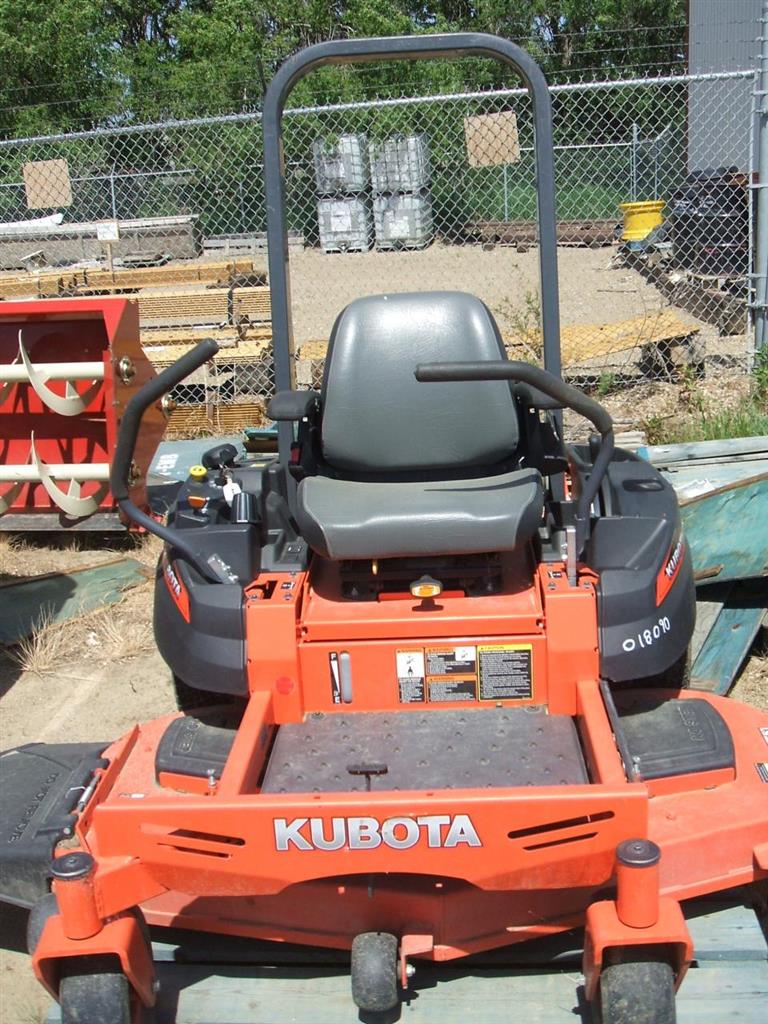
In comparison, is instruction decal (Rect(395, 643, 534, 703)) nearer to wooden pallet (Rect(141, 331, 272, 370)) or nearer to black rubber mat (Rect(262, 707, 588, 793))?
black rubber mat (Rect(262, 707, 588, 793))

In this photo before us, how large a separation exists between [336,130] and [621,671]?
14650 mm

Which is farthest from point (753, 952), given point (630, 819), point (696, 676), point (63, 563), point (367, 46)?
point (63, 563)

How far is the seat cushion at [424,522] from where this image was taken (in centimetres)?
289

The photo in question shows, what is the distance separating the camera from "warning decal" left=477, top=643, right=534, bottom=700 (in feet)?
9.56

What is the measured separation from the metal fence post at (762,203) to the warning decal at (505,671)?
4.55 meters

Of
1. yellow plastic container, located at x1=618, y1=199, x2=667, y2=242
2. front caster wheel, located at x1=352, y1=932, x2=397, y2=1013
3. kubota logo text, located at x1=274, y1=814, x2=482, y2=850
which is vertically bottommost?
front caster wheel, located at x1=352, y1=932, x2=397, y2=1013

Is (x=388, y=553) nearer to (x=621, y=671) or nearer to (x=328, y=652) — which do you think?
(x=328, y=652)

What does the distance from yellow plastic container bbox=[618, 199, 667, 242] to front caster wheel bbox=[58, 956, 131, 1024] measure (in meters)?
13.6

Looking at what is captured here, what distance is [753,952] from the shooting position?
2625 mm

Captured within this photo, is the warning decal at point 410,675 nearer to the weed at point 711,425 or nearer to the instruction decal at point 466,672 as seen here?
the instruction decal at point 466,672

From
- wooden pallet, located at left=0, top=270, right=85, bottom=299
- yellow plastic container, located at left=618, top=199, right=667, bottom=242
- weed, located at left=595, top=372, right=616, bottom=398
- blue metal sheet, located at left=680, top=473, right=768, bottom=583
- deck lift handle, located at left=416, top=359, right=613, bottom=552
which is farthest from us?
yellow plastic container, located at left=618, top=199, right=667, bottom=242

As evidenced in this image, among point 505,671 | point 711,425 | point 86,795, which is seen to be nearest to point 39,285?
point 711,425

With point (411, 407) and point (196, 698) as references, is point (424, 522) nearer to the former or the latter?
point (411, 407)

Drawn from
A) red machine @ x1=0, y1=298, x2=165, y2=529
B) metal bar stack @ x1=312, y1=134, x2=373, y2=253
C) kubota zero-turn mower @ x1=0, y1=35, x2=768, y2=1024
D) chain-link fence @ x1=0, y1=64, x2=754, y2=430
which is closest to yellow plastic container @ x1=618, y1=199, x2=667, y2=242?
chain-link fence @ x1=0, y1=64, x2=754, y2=430
